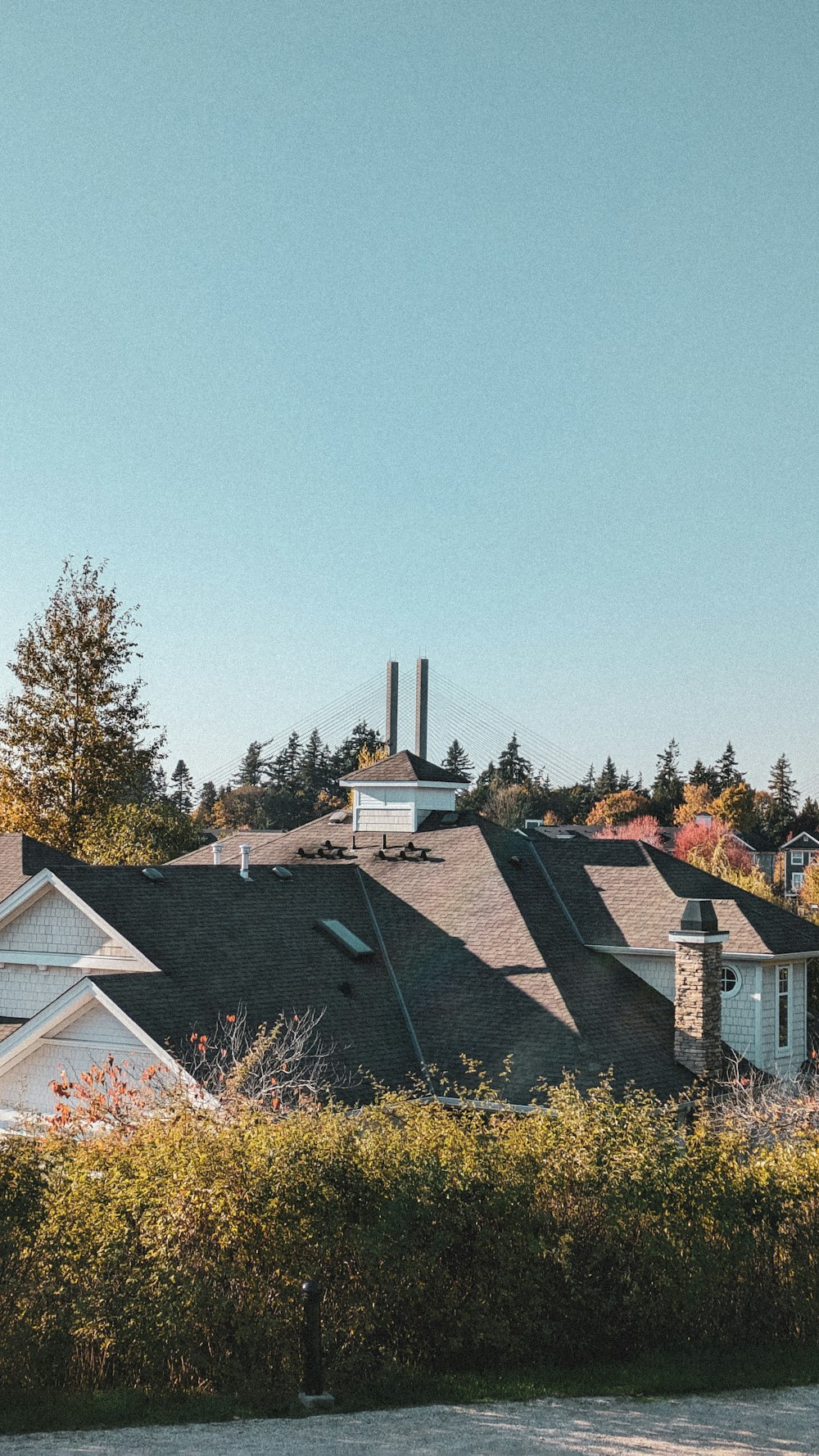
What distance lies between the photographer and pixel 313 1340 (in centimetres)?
932

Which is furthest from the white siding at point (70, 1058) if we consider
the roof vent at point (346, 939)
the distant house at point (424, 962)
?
the roof vent at point (346, 939)

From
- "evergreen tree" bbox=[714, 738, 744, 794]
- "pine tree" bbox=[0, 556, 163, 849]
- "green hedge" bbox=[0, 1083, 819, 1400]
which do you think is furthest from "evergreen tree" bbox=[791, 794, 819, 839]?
"green hedge" bbox=[0, 1083, 819, 1400]

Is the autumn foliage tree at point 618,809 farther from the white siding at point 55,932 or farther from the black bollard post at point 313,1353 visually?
the black bollard post at point 313,1353

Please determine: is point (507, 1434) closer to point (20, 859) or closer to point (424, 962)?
point (424, 962)

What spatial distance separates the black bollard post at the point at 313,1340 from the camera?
9227mm

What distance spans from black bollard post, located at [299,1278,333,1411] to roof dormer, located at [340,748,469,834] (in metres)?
16.9

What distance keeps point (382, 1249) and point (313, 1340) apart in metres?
0.83

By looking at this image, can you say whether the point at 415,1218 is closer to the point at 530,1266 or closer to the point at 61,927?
the point at 530,1266

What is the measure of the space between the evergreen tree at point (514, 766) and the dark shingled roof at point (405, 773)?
85.5 m

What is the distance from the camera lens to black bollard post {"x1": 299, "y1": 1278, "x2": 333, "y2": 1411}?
9195 mm

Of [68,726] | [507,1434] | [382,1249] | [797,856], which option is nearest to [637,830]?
[797,856]

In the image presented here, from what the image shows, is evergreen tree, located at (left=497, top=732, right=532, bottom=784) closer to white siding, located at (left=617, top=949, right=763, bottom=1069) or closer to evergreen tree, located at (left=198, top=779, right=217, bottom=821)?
evergreen tree, located at (left=198, top=779, right=217, bottom=821)

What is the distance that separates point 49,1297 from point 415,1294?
2832mm

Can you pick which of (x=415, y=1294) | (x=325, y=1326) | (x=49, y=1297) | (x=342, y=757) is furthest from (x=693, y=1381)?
(x=342, y=757)
